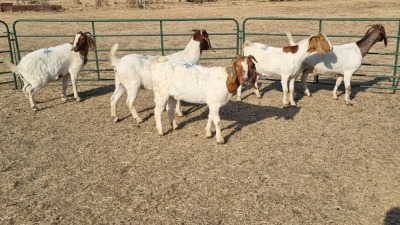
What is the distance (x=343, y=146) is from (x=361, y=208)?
1860 millimetres

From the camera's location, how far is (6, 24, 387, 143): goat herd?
6.24 m

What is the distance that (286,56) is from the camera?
793 centimetres

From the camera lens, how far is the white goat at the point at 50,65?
7742mm

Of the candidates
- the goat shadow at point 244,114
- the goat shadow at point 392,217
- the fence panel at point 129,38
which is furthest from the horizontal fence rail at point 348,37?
the goat shadow at point 392,217

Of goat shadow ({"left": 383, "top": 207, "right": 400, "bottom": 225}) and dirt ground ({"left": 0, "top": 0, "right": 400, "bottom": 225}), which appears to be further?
dirt ground ({"left": 0, "top": 0, "right": 400, "bottom": 225})

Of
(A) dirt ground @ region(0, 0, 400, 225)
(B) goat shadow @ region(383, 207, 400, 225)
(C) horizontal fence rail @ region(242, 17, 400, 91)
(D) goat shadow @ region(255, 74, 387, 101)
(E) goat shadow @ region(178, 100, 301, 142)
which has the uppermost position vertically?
(C) horizontal fence rail @ region(242, 17, 400, 91)

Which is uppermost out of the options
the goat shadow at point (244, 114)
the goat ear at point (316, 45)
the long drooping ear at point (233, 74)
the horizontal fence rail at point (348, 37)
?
the goat ear at point (316, 45)

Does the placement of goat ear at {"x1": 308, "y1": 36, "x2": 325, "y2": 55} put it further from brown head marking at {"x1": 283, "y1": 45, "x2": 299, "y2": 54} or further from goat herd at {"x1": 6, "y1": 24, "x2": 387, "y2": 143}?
brown head marking at {"x1": 283, "y1": 45, "x2": 299, "y2": 54}

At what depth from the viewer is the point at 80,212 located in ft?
14.8

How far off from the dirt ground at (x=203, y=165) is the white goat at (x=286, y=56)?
2.40 ft

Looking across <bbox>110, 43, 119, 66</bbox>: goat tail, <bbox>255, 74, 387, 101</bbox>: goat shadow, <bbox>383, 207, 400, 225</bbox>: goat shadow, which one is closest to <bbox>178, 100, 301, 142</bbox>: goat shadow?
<bbox>255, 74, 387, 101</bbox>: goat shadow

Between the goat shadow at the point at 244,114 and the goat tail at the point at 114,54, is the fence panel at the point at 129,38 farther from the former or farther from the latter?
the goat shadow at the point at 244,114

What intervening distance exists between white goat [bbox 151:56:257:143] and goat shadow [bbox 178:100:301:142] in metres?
0.99

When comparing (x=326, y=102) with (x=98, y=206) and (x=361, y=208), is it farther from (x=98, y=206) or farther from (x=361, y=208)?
(x=98, y=206)
